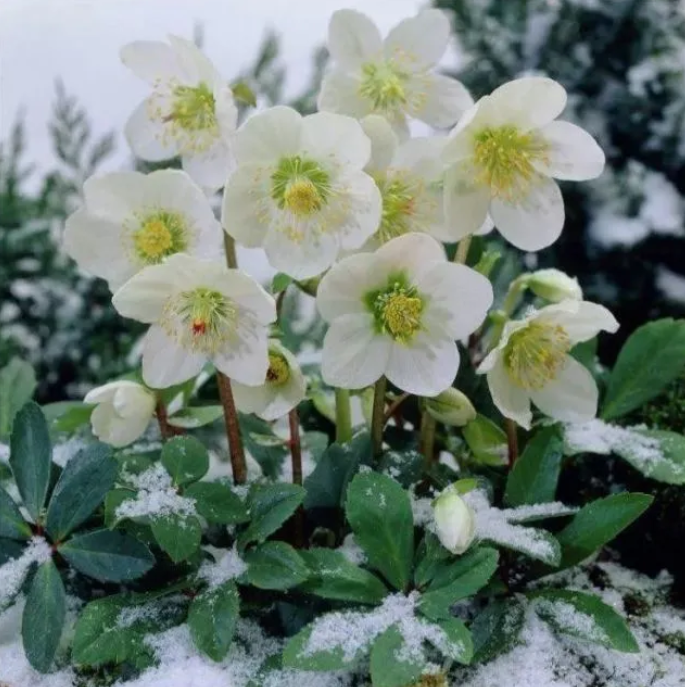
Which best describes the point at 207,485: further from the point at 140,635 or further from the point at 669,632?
the point at 669,632

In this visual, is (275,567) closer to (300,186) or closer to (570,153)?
(300,186)

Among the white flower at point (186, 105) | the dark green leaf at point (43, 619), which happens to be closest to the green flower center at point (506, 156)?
the white flower at point (186, 105)

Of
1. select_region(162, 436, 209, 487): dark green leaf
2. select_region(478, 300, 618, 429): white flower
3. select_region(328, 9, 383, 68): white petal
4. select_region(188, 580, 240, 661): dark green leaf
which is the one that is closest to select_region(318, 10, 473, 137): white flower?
select_region(328, 9, 383, 68): white petal

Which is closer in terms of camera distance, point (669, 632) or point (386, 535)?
point (386, 535)

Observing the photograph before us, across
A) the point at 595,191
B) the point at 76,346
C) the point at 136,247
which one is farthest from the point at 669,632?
the point at 76,346

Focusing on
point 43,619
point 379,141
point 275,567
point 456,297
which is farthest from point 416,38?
point 43,619

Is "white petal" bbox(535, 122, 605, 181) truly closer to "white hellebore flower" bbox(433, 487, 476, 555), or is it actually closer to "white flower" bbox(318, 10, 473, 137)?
"white flower" bbox(318, 10, 473, 137)
